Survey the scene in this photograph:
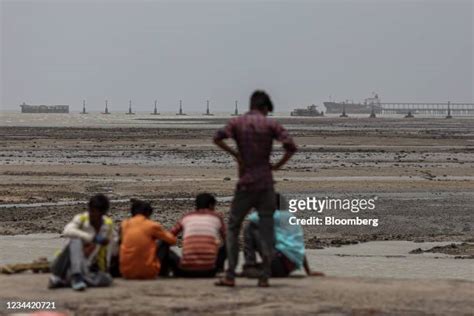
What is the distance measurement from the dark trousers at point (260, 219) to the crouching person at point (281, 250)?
0.61 meters

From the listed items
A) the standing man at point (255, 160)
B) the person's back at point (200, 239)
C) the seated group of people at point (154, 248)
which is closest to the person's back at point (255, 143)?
the standing man at point (255, 160)

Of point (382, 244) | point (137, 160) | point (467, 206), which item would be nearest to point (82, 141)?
point (137, 160)

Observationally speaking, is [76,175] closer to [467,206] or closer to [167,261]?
[467,206]

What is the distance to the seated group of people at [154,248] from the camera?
38.4ft

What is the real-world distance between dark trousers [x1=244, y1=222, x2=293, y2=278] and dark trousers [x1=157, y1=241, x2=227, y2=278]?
31cm

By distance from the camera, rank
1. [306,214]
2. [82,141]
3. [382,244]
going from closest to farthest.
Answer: [382,244] → [306,214] → [82,141]

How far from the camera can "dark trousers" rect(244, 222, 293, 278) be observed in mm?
12273

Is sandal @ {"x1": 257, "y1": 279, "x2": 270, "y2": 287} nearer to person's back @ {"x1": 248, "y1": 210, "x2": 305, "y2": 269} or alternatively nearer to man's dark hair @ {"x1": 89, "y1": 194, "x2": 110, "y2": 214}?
person's back @ {"x1": 248, "y1": 210, "x2": 305, "y2": 269}

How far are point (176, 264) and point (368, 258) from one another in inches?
212

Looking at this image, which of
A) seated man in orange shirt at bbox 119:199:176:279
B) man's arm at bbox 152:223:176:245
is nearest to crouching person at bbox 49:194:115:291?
seated man in orange shirt at bbox 119:199:176:279

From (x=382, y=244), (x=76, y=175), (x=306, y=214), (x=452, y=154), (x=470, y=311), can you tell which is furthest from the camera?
(x=452, y=154)

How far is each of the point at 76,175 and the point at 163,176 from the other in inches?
105

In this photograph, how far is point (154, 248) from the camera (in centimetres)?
1228

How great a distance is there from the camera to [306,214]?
2298cm
